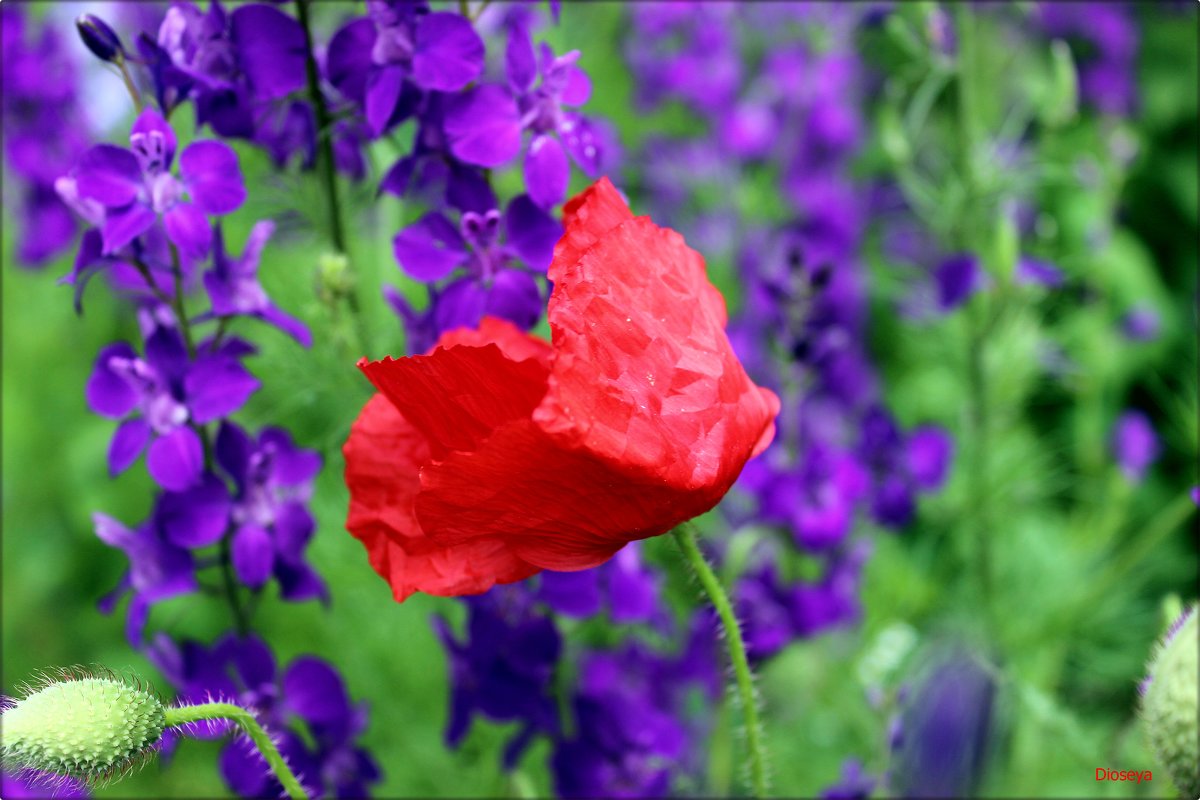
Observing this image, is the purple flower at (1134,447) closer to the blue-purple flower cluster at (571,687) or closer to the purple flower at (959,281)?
the purple flower at (959,281)

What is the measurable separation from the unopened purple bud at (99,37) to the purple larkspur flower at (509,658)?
47 cm

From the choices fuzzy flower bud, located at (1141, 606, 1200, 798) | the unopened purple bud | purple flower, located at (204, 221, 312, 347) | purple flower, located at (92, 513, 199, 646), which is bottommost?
purple flower, located at (92, 513, 199, 646)

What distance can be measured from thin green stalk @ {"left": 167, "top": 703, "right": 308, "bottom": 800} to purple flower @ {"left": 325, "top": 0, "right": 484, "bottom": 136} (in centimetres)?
38

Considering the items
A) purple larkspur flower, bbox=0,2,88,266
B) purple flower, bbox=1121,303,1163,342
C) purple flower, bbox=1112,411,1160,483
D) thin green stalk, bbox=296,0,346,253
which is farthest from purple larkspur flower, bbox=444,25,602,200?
purple flower, bbox=1121,303,1163,342

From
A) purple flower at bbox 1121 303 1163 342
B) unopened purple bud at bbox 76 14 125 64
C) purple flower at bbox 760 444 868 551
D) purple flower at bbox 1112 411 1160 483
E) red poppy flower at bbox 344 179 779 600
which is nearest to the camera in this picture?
red poppy flower at bbox 344 179 779 600

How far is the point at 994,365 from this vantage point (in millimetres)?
1437

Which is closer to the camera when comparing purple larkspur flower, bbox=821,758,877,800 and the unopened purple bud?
the unopened purple bud

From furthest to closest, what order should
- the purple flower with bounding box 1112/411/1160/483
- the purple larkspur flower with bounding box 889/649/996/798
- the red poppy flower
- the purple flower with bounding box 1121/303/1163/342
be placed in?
the purple flower with bounding box 1121/303/1163/342, the purple flower with bounding box 1112/411/1160/483, the purple larkspur flower with bounding box 889/649/996/798, the red poppy flower

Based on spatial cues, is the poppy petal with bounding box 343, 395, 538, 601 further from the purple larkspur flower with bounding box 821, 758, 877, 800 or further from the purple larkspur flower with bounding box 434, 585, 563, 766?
the purple larkspur flower with bounding box 821, 758, 877, 800

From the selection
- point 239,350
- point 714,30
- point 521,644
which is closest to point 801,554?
point 521,644

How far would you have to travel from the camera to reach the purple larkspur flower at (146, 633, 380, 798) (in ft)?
2.79

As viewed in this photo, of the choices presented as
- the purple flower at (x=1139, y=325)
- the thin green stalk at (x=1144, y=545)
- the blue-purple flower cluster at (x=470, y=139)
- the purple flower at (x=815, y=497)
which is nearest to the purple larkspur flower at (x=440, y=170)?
the blue-purple flower cluster at (x=470, y=139)

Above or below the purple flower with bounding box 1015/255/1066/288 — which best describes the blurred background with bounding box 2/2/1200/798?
below

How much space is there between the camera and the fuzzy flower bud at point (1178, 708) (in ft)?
1.81
